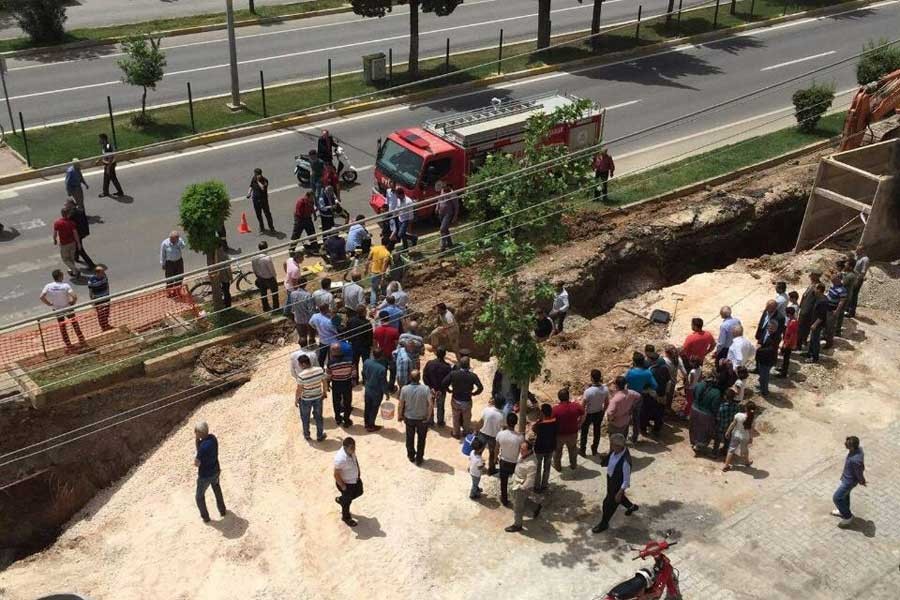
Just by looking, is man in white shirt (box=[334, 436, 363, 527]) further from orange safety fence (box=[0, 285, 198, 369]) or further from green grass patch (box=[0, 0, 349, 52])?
green grass patch (box=[0, 0, 349, 52])

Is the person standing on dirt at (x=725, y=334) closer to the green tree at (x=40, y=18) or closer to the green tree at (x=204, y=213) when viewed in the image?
the green tree at (x=204, y=213)

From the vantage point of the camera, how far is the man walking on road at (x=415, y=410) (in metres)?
14.5

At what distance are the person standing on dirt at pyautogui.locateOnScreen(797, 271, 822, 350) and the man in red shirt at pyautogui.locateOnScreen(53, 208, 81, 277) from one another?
14.1m

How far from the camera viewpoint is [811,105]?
94.9 feet

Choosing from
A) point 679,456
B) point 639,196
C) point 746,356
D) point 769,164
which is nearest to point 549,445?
point 679,456

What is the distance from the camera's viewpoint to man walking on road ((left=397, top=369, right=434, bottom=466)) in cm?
1452

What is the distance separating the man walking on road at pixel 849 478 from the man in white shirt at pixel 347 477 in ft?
21.4

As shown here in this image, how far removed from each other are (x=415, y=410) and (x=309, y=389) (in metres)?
1.66

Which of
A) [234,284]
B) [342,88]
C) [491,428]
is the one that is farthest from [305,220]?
[342,88]

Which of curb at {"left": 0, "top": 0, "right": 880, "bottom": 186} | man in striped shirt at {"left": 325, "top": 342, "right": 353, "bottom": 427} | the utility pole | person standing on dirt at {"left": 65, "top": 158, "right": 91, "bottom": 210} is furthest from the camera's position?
the utility pole

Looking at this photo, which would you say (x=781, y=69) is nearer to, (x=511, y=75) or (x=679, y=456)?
(x=511, y=75)

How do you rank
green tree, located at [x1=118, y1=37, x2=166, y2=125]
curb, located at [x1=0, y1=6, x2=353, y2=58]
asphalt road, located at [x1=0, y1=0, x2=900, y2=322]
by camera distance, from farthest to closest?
curb, located at [x1=0, y1=6, x2=353, y2=58], green tree, located at [x1=118, y1=37, x2=166, y2=125], asphalt road, located at [x1=0, y1=0, x2=900, y2=322]

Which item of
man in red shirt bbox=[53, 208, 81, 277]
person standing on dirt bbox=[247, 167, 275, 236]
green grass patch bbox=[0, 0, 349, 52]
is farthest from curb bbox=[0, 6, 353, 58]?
man in red shirt bbox=[53, 208, 81, 277]

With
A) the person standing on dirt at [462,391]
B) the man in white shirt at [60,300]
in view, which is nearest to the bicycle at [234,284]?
the man in white shirt at [60,300]
